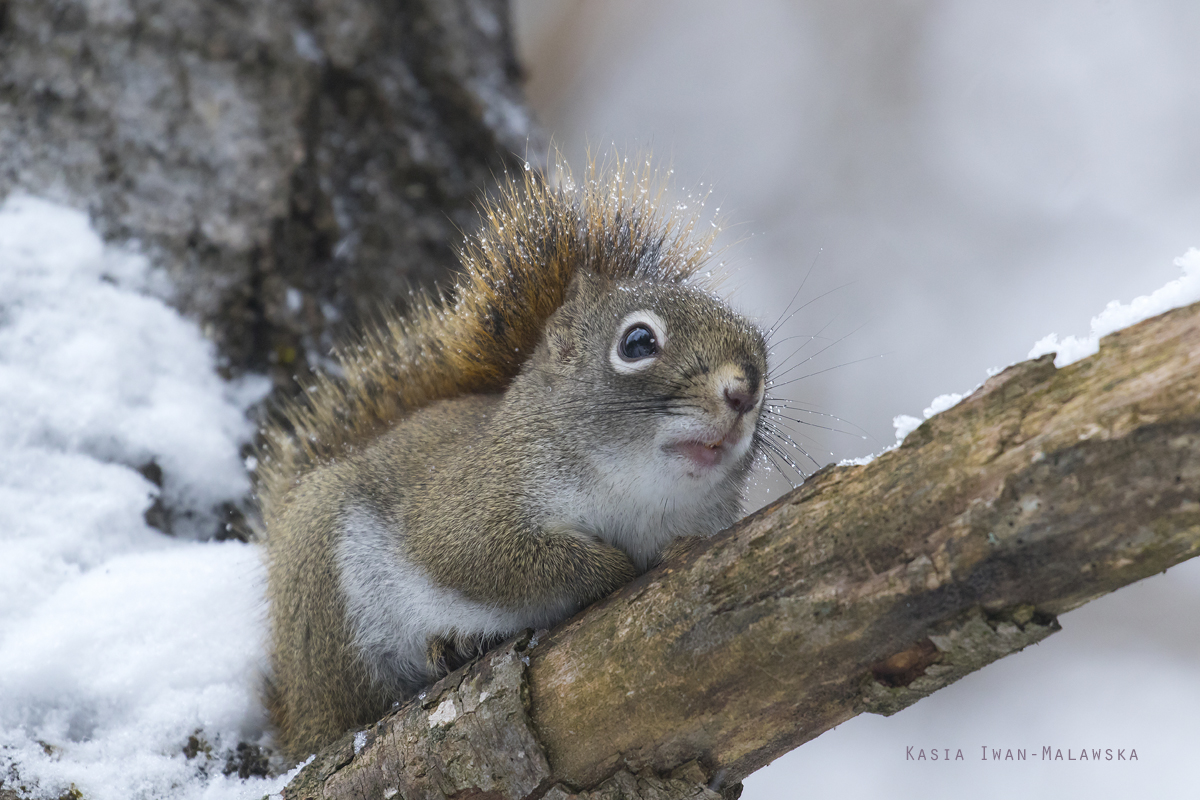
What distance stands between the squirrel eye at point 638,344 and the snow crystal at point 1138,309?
828mm

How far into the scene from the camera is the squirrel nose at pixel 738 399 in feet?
5.76

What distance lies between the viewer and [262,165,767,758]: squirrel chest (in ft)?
5.85

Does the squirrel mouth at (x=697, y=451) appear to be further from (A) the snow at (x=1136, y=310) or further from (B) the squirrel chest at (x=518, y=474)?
(A) the snow at (x=1136, y=310)

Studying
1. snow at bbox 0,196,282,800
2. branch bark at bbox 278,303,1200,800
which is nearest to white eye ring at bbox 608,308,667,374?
branch bark at bbox 278,303,1200,800

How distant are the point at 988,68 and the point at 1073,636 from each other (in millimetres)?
2609

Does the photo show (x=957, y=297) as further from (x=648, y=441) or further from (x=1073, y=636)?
(x=648, y=441)

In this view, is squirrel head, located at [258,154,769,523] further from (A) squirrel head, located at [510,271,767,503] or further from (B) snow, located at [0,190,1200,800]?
(B) snow, located at [0,190,1200,800]

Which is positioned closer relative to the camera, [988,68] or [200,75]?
[200,75]

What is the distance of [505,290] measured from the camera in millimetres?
2145

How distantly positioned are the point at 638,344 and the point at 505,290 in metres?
0.41

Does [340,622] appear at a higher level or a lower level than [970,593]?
higher

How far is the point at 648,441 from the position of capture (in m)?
1.79

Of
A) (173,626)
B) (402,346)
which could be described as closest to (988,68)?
(402,346)

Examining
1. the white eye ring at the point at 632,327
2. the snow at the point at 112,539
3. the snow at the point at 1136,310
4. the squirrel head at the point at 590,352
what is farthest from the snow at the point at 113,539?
the white eye ring at the point at 632,327
